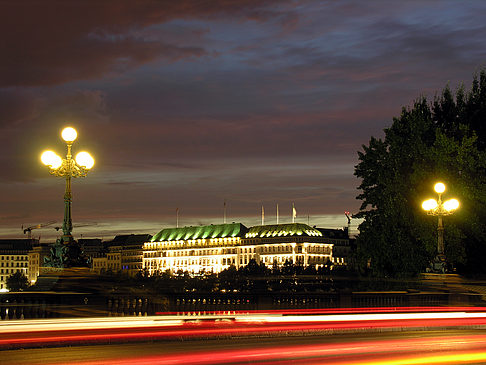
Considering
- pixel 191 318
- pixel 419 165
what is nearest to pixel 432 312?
pixel 191 318

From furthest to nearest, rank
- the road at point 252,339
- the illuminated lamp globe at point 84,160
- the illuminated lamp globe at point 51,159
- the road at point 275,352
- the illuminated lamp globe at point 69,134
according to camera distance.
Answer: the illuminated lamp globe at point 69,134, the illuminated lamp globe at point 84,160, the illuminated lamp globe at point 51,159, the road at point 252,339, the road at point 275,352

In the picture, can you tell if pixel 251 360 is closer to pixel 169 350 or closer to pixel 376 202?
pixel 169 350

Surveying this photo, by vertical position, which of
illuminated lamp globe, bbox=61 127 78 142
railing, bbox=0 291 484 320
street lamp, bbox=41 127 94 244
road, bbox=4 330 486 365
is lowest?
road, bbox=4 330 486 365

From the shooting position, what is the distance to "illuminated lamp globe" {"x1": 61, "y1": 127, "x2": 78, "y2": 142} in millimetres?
28453

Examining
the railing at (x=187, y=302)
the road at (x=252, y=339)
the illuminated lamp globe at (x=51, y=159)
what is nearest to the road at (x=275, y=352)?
the road at (x=252, y=339)

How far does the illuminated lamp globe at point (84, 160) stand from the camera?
91.7ft

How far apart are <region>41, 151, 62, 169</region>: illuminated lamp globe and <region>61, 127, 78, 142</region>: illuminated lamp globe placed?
2.88 ft

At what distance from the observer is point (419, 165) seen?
50906 mm

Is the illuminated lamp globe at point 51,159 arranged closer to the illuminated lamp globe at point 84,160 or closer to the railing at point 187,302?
the illuminated lamp globe at point 84,160

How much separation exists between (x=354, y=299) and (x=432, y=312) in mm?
7041

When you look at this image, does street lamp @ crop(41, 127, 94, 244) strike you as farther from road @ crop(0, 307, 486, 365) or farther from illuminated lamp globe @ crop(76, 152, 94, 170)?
road @ crop(0, 307, 486, 365)

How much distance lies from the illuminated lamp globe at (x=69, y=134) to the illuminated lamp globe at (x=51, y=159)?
2.88ft

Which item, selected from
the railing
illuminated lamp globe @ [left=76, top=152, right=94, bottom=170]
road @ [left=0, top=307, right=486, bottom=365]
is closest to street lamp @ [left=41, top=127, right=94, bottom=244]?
illuminated lamp globe @ [left=76, top=152, right=94, bottom=170]

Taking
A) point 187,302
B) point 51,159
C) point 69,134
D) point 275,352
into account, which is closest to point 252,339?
point 275,352
